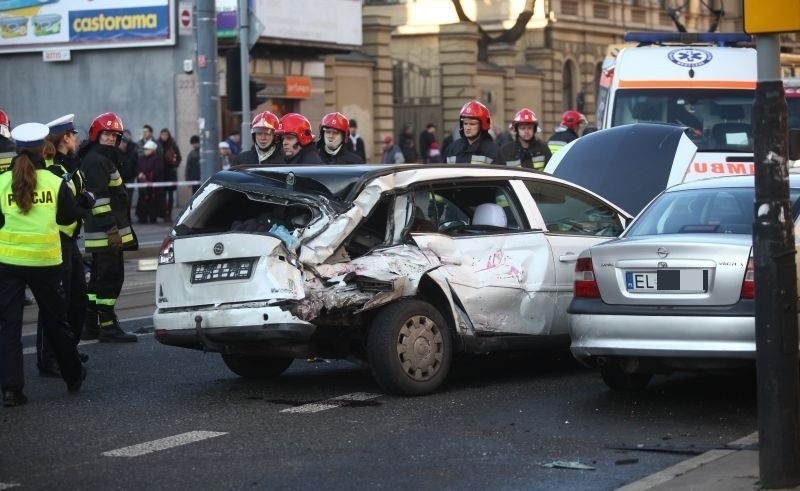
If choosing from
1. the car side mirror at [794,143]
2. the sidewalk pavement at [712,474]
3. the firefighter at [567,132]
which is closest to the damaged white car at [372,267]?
the sidewalk pavement at [712,474]

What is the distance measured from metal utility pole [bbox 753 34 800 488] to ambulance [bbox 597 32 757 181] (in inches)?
420

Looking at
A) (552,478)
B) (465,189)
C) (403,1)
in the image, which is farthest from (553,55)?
(552,478)

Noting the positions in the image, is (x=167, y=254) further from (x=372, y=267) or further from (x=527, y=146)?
(x=527, y=146)

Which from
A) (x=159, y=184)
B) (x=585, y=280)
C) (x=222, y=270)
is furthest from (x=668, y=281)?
(x=159, y=184)

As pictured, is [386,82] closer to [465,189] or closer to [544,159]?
[544,159]

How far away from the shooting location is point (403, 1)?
48969mm

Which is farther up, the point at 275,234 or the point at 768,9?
the point at 768,9

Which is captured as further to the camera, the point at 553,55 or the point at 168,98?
the point at 553,55

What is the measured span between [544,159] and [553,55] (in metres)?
34.3

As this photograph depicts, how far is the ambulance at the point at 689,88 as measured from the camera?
17781 mm

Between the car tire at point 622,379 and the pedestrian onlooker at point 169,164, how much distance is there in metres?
20.0

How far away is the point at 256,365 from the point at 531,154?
622 centimetres

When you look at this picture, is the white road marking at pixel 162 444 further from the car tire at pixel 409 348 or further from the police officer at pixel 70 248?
the police officer at pixel 70 248

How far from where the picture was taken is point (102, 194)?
12.6m
